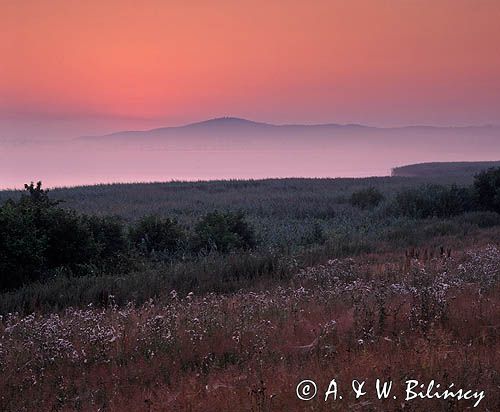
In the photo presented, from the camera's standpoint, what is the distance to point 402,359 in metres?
6.11

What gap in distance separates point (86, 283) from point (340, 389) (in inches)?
379

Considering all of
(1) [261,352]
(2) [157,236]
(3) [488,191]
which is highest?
(3) [488,191]

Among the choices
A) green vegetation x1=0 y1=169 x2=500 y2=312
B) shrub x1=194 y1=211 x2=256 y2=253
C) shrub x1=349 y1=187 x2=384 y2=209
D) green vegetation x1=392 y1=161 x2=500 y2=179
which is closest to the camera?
green vegetation x1=0 y1=169 x2=500 y2=312

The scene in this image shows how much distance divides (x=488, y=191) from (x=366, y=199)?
35.2ft

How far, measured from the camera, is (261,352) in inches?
273

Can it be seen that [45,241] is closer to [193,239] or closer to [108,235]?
[108,235]

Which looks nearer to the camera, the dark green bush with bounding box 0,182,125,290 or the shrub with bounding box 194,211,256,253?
the dark green bush with bounding box 0,182,125,290

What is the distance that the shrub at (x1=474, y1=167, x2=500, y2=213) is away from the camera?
27.0 meters

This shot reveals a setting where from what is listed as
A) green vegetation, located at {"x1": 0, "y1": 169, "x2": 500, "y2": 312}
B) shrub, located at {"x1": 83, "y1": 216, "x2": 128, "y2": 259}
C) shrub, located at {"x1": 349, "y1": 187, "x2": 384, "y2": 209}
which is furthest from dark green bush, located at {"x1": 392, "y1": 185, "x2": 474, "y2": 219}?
shrub, located at {"x1": 83, "y1": 216, "x2": 128, "y2": 259}

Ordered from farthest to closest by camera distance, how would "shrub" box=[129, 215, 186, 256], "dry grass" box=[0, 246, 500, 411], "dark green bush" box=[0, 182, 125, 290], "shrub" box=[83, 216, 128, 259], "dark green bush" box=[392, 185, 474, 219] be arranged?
"dark green bush" box=[392, 185, 474, 219]
"shrub" box=[129, 215, 186, 256]
"shrub" box=[83, 216, 128, 259]
"dark green bush" box=[0, 182, 125, 290]
"dry grass" box=[0, 246, 500, 411]

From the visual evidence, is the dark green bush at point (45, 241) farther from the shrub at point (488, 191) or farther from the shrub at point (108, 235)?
the shrub at point (488, 191)

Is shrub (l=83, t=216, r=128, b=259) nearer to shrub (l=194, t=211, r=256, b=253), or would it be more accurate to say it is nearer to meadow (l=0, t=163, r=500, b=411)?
meadow (l=0, t=163, r=500, b=411)

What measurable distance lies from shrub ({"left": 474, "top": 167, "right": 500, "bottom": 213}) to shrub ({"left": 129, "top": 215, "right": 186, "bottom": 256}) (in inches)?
626

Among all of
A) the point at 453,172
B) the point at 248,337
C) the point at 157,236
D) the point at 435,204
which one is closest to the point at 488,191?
the point at 435,204
